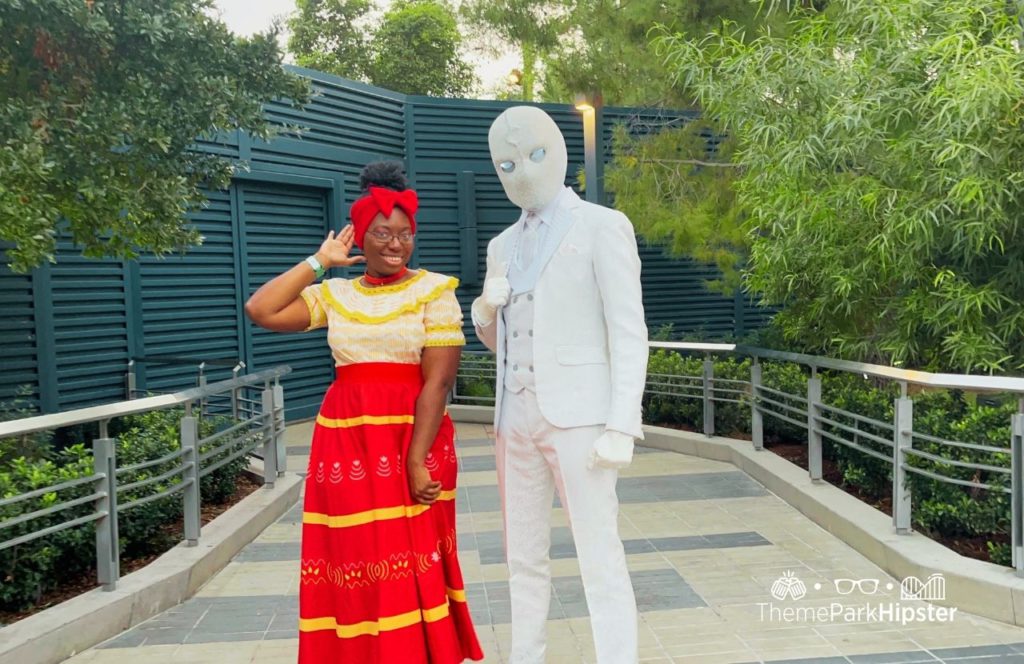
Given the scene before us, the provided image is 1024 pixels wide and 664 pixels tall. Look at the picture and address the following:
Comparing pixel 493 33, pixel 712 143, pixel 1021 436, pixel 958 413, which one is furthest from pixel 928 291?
pixel 712 143

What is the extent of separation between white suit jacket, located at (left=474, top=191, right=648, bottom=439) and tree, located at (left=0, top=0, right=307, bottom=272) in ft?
10.6

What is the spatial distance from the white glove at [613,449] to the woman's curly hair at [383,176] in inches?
40.2

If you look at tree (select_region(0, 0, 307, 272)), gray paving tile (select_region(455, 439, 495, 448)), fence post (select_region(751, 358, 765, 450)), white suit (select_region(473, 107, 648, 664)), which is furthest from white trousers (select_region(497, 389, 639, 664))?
gray paving tile (select_region(455, 439, 495, 448))

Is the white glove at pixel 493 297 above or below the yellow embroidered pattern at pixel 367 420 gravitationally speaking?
above

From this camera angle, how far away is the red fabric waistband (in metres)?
3.28

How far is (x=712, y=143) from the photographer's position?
15977 mm

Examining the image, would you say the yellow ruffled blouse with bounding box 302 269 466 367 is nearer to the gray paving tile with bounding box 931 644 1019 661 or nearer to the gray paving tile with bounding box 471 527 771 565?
the gray paving tile with bounding box 931 644 1019 661

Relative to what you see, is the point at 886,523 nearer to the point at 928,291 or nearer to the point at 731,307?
the point at 928,291

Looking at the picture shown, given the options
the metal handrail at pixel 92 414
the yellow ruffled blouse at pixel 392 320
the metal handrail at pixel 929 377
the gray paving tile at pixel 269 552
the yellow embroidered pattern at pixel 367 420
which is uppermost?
the yellow ruffled blouse at pixel 392 320

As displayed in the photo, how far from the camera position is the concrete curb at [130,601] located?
3.98 meters

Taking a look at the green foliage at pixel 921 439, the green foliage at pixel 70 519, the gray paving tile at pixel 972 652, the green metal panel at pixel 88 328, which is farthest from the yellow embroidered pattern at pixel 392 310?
the green metal panel at pixel 88 328

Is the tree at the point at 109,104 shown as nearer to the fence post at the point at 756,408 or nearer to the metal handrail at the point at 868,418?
the metal handrail at the point at 868,418

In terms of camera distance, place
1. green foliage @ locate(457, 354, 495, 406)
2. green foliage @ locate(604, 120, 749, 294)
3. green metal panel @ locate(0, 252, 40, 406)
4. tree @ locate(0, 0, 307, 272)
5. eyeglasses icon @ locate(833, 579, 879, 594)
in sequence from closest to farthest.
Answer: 1. eyeglasses icon @ locate(833, 579, 879, 594)
2. tree @ locate(0, 0, 307, 272)
3. green metal panel @ locate(0, 252, 40, 406)
4. green foliage @ locate(604, 120, 749, 294)
5. green foliage @ locate(457, 354, 495, 406)

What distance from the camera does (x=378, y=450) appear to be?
3252 mm
